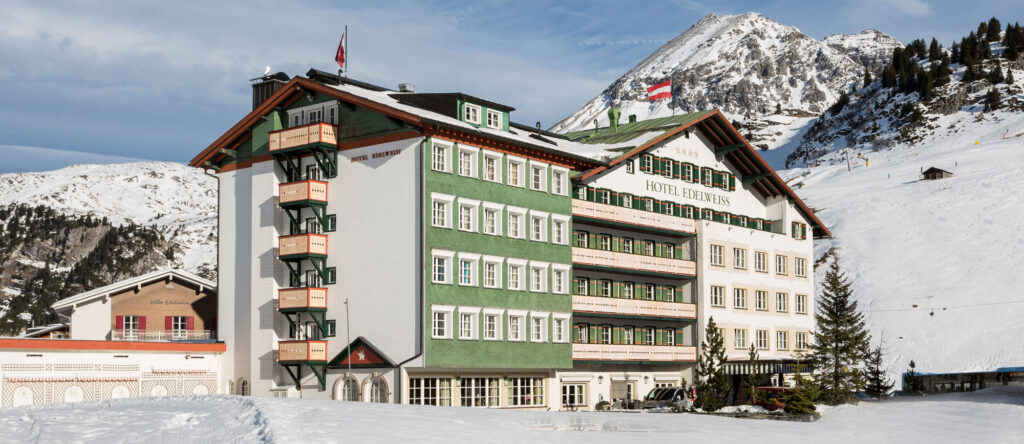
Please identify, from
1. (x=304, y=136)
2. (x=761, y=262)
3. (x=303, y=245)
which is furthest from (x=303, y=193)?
(x=761, y=262)

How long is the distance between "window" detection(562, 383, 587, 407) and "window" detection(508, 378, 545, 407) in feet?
10.7

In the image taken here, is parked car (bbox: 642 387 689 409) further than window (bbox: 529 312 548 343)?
No

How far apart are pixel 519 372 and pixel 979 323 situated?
8074cm

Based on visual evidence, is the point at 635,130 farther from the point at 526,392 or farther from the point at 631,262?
the point at 526,392

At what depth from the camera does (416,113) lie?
2459 inches

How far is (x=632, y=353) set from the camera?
7550cm

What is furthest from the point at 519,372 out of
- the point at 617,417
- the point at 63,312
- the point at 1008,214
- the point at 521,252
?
the point at 1008,214

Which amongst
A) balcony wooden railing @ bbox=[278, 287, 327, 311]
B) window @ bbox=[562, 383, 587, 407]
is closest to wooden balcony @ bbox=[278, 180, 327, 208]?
balcony wooden railing @ bbox=[278, 287, 327, 311]

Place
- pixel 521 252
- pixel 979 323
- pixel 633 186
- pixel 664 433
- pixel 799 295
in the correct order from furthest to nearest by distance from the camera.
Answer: pixel 979 323 < pixel 799 295 < pixel 633 186 < pixel 521 252 < pixel 664 433

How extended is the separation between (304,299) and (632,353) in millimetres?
22976

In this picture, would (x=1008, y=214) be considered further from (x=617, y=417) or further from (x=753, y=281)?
(x=617, y=417)

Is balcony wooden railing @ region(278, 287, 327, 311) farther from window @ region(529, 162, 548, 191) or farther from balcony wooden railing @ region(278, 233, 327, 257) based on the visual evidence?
window @ region(529, 162, 548, 191)

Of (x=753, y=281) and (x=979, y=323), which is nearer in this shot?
(x=753, y=281)

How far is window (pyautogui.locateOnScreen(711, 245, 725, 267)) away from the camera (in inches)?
3260
